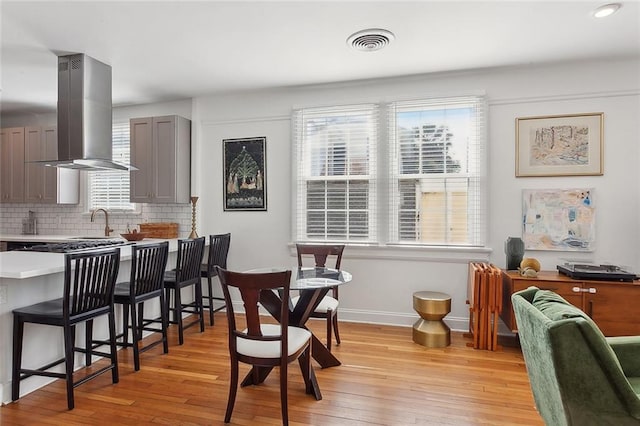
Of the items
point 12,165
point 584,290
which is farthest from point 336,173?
point 12,165

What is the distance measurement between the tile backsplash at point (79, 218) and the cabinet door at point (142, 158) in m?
0.35

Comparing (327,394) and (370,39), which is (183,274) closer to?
(327,394)

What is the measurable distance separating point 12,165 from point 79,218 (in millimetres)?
1203

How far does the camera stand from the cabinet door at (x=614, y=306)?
3.00 meters

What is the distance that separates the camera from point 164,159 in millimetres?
4559

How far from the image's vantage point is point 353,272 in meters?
4.20

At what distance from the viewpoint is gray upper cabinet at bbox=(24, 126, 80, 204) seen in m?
5.04

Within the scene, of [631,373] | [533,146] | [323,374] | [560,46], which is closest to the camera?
[631,373]

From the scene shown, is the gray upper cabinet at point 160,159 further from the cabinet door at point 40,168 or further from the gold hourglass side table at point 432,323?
the gold hourglass side table at point 432,323

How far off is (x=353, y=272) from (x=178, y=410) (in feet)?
7.66

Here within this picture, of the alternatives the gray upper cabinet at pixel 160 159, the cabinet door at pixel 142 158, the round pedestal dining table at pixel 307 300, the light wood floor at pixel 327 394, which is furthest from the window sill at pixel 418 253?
the cabinet door at pixel 142 158

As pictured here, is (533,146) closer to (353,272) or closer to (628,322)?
(628,322)

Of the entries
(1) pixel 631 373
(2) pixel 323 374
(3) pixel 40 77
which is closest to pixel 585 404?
(1) pixel 631 373

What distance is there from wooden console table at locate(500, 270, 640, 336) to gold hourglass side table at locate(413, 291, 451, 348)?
67 cm
